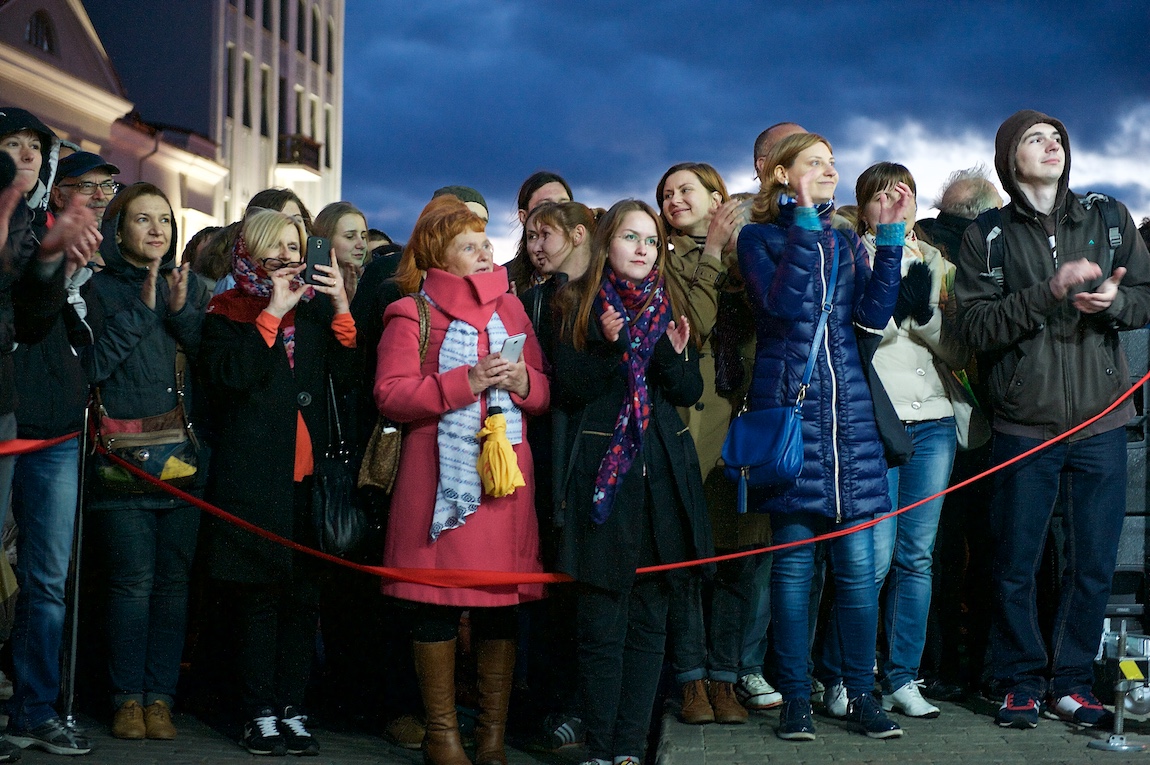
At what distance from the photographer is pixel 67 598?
5.52 meters

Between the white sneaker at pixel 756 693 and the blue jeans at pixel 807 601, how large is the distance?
53cm

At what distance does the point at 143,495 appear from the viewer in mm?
5637

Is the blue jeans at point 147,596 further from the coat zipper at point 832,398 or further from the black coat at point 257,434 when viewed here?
the coat zipper at point 832,398

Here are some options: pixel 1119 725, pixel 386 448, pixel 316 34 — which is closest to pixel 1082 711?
pixel 1119 725

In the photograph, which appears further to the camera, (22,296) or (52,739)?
(52,739)

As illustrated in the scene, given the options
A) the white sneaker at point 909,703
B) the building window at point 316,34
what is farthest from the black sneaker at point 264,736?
the building window at point 316,34

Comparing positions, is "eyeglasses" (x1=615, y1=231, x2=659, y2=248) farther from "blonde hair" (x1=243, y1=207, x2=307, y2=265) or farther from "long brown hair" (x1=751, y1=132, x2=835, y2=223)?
"blonde hair" (x1=243, y1=207, x2=307, y2=265)

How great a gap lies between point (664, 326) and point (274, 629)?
6.65 feet

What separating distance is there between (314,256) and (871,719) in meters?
2.89

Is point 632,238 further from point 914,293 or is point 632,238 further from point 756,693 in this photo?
point 756,693

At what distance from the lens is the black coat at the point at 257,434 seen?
5.47 metres

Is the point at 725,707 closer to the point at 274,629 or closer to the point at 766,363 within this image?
the point at 766,363

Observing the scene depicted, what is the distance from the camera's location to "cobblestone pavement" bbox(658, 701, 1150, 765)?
→ 5031mm

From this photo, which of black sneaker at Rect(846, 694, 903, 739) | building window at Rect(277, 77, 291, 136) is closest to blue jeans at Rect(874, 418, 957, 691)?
black sneaker at Rect(846, 694, 903, 739)
